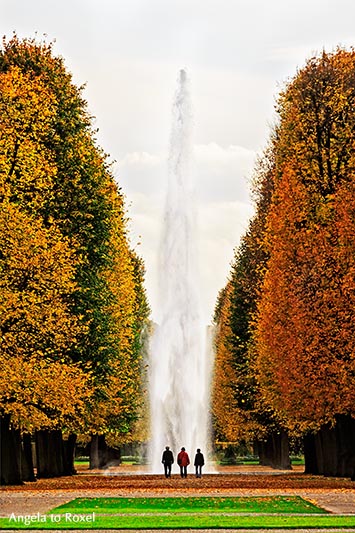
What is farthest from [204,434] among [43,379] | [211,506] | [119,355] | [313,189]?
[211,506]

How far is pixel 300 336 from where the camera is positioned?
46312 millimetres

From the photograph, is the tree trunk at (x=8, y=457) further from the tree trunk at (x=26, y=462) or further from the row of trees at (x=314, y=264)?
the row of trees at (x=314, y=264)

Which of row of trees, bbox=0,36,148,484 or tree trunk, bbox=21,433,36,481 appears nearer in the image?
row of trees, bbox=0,36,148,484

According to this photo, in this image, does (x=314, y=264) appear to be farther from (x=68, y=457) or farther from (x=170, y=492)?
(x=68, y=457)

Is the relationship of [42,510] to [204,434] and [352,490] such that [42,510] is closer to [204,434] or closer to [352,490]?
[352,490]

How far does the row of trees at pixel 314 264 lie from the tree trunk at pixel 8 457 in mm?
10339

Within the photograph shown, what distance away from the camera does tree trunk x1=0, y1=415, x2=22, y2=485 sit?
46.4 m

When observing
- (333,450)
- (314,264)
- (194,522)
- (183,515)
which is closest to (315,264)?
(314,264)

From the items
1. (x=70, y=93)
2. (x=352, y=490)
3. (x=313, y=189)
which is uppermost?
(x=70, y=93)

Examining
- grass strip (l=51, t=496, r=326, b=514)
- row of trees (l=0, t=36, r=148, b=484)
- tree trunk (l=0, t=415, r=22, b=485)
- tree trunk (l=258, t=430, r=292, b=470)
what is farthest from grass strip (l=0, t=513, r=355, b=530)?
tree trunk (l=258, t=430, r=292, b=470)

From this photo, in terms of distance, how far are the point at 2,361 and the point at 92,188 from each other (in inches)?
439

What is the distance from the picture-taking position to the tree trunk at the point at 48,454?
2307 inches

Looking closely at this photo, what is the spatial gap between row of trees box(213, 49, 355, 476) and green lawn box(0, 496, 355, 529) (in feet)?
30.9

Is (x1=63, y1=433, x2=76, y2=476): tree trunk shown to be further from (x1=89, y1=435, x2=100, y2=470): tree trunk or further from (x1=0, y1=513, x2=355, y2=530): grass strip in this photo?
(x1=0, y1=513, x2=355, y2=530): grass strip
